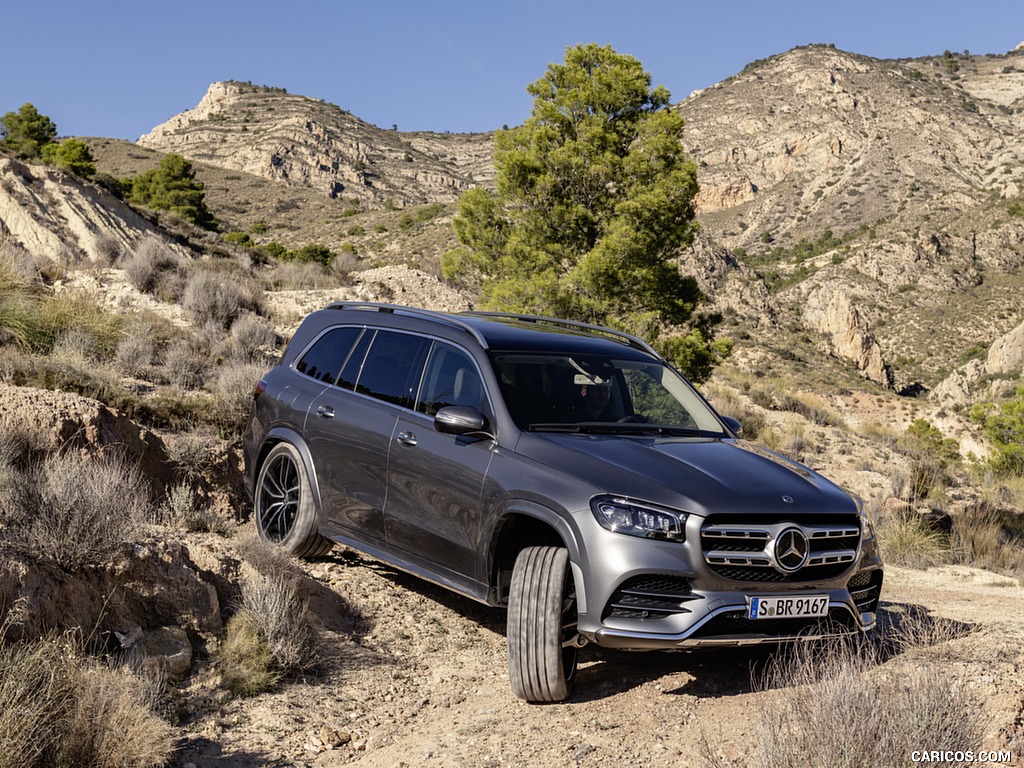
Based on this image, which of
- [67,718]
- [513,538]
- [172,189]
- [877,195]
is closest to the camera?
[67,718]

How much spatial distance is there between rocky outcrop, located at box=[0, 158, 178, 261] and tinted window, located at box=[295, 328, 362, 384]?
18.3 meters

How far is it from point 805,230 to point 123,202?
71.5 metres

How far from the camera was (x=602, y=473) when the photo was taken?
4.83 metres

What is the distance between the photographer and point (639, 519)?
4.64 m

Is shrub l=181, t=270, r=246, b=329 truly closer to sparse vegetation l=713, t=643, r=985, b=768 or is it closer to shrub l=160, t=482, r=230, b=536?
shrub l=160, t=482, r=230, b=536

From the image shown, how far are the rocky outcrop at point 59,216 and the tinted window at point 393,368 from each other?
19.2 meters

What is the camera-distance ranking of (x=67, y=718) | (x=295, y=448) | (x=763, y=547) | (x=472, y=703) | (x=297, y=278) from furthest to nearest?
(x=297, y=278), (x=295, y=448), (x=472, y=703), (x=763, y=547), (x=67, y=718)

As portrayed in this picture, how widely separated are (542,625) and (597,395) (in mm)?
1807

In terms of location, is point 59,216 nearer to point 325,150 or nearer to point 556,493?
point 556,493

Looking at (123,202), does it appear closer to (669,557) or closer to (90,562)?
(90,562)

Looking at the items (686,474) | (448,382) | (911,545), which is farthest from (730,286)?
(686,474)

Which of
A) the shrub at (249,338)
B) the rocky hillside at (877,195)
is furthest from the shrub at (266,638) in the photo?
the rocky hillside at (877,195)

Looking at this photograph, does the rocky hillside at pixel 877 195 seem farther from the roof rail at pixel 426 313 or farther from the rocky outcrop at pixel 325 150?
the roof rail at pixel 426 313

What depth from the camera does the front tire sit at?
6.81 meters
